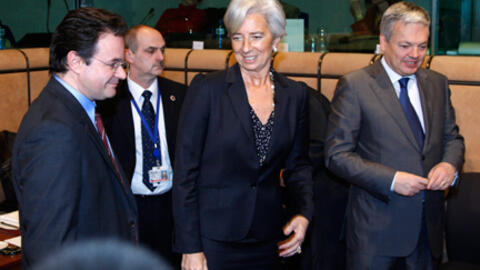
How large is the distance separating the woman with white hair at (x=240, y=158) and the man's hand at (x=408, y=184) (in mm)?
469

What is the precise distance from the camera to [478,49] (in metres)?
3.59

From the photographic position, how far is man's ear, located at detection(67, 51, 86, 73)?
1.66 metres

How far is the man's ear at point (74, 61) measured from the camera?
166 cm

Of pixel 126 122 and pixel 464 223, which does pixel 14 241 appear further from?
pixel 464 223

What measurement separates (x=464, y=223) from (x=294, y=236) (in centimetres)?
128

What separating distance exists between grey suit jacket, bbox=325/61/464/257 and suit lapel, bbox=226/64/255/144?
654 mm

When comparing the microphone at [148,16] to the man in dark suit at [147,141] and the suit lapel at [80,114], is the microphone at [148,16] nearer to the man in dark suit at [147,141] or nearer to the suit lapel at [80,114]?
the man in dark suit at [147,141]

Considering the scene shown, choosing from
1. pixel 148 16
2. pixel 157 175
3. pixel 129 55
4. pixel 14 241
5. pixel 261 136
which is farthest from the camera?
pixel 148 16

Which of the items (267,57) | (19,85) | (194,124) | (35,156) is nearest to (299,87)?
(267,57)

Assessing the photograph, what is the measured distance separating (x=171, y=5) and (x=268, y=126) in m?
4.20

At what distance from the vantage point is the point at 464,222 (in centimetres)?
272

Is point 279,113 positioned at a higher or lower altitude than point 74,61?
lower

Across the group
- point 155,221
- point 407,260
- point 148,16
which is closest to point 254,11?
point 407,260

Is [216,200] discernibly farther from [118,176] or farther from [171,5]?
[171,5]
